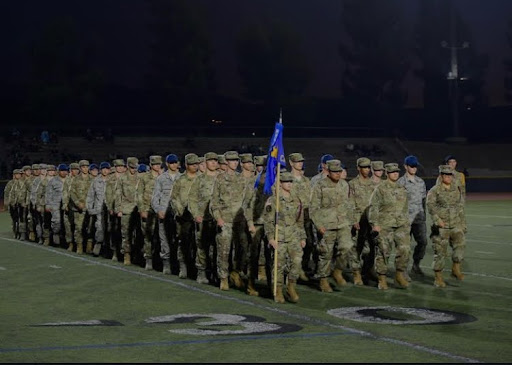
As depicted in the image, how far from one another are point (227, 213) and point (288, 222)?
1772 millimetres

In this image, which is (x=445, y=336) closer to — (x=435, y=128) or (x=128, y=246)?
(x=128, y=246)

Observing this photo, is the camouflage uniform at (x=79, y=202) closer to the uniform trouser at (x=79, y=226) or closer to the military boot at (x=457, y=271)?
the uniform trouser at (x=79, y=226)

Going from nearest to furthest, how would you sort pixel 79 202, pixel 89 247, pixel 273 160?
pixel 273 160 < pixel 89 247 < pixel 79 202

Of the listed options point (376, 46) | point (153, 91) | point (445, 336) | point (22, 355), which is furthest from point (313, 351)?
point (376, 46)

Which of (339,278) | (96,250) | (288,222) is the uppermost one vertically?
(288,222)

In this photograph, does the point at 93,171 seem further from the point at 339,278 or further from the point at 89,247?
the point at 339,278

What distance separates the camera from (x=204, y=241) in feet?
54.7

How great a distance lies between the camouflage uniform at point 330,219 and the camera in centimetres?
1534

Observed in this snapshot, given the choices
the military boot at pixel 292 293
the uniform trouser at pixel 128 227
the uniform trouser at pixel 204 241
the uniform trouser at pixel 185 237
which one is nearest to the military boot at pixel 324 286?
the military boot at pixel 292 293

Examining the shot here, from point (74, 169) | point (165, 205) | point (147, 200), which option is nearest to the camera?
point (165, 205)

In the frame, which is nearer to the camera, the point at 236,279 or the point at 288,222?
the point at 288,222

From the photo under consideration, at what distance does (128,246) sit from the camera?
65.2ft

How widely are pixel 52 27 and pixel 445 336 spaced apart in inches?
3036

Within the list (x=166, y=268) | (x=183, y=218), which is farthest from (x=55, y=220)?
(x=183, y=218)
